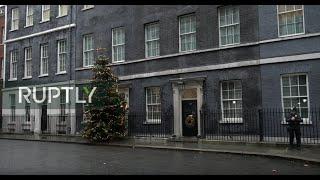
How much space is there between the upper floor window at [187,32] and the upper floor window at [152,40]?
175cm

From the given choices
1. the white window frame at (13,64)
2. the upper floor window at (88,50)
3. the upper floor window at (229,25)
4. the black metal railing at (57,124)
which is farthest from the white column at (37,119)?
the upper floor window at (229,25)

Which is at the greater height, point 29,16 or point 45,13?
point 29,16

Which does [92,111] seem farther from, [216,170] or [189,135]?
[216,170]

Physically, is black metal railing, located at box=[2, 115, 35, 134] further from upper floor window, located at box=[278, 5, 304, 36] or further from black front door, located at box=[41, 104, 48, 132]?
upper floor window, located at box=[278, 5, 304, 36]

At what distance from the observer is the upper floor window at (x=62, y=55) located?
3366cm

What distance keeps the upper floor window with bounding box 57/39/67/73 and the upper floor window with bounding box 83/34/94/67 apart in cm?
239

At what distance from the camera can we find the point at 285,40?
21.4 m

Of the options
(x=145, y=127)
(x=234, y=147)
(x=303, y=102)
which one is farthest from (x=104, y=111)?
(x=303, y=102)

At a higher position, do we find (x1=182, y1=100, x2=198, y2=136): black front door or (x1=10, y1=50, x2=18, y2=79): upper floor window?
(x1=10, y1=50, x2=18, y2=79): upper floor window

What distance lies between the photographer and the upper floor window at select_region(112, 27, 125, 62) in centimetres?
2923

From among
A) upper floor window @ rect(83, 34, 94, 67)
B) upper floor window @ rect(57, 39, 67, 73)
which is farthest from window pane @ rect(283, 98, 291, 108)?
upper floor window @ rect(57, 39, 67, 73)

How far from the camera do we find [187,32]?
84.5ft

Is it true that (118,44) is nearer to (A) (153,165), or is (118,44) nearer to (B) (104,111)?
(B) (104,111)

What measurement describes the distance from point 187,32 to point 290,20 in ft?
20.5
